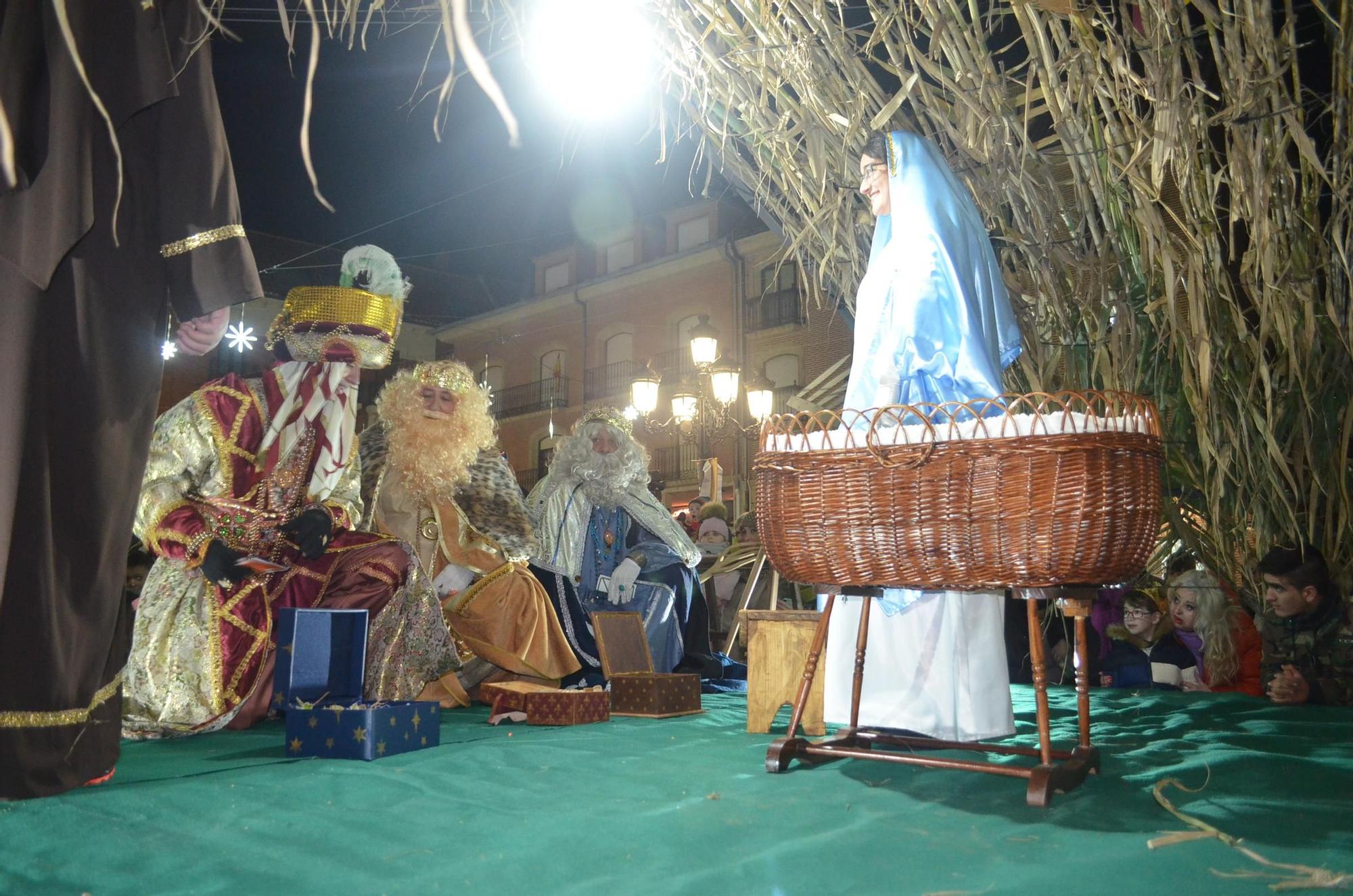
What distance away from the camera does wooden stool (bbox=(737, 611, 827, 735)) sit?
3.68 meters

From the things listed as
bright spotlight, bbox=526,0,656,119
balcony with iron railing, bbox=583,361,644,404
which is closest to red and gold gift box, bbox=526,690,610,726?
bright spotlight, bbox=526,0,656,119

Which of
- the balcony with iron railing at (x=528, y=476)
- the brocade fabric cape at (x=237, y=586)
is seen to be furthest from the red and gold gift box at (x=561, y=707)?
the balcony with iron railing at (x=528, y=476)

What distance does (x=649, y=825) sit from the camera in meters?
2.11

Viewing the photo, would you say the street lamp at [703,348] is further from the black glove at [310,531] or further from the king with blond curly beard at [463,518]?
the black glove at [310,531]

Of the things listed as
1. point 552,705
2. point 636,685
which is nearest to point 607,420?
point 636,685

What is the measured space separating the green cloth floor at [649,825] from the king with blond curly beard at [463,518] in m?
1.87

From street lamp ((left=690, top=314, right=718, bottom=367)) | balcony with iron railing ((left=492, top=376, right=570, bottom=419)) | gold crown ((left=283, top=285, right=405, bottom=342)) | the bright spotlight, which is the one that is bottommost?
gold crown ((left=283, top=285, right=405, bottom=342))

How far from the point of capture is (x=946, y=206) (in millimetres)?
2967

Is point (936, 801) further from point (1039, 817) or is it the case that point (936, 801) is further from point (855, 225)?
point (855, 225)

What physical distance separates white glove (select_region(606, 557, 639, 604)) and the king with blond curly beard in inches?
32.0

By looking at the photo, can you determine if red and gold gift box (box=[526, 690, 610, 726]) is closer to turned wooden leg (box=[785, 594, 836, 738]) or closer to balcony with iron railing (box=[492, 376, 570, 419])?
turned wooden leg (box=[785, 594, 836, 738])

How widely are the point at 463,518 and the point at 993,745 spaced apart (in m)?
3.46

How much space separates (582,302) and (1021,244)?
71.7 feet

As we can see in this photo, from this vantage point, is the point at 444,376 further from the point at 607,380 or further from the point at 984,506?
the point at 607,380
